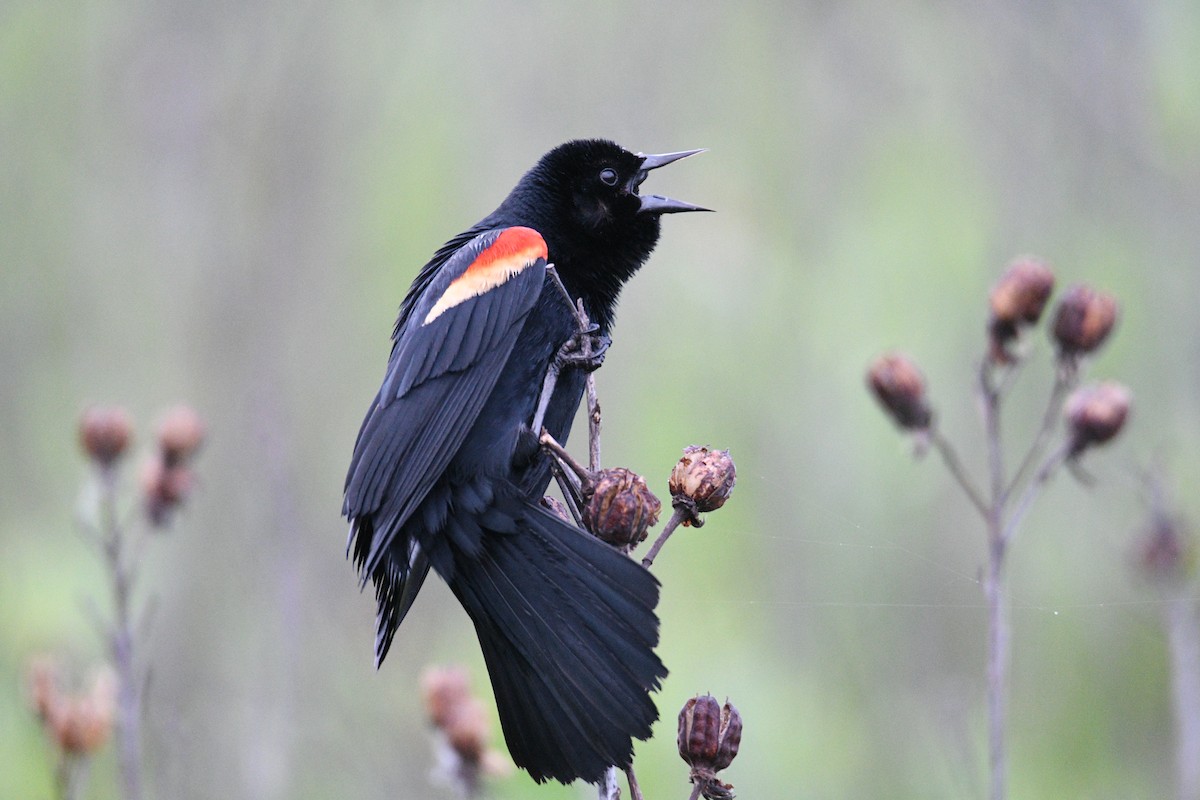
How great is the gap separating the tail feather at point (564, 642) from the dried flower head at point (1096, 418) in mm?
1164

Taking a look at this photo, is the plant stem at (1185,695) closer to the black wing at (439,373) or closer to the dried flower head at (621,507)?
the dried flower head at (621,507)

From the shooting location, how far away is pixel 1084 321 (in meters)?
2.66

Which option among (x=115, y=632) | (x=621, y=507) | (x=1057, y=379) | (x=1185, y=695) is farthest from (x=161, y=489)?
(x=1185, y=695)

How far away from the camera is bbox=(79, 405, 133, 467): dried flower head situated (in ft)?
9.95

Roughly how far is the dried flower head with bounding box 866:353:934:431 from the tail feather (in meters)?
0.93

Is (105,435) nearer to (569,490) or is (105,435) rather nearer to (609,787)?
(569,490)

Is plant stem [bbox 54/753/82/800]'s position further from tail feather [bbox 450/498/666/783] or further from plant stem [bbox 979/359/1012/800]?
plant stem [bbox 979/359/1012/800]

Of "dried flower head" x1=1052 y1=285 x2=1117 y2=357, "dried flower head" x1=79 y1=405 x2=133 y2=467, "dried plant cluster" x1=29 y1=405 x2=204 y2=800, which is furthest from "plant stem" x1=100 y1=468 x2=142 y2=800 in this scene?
"dried flower head" x1=1052 y1=285 x2=1117 y2=357

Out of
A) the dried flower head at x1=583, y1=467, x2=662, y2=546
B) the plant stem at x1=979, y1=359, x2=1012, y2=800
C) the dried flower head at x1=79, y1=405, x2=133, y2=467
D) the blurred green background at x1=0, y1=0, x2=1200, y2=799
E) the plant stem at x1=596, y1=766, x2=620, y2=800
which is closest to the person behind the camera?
the plant stem at x1=596, y1=766, x2=620, y2=800

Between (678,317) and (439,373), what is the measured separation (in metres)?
3.59

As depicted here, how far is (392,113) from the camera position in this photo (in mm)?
7012

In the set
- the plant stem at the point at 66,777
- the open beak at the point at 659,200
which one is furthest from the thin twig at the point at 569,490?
the plant stem at the point at 66,777

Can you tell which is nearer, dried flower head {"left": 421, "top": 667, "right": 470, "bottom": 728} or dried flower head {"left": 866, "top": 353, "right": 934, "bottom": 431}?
dried flower head {"left": 421, "top": 667, "right": 470, "bottom": 728}

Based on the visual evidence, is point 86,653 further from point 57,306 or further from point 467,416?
point 467,416
